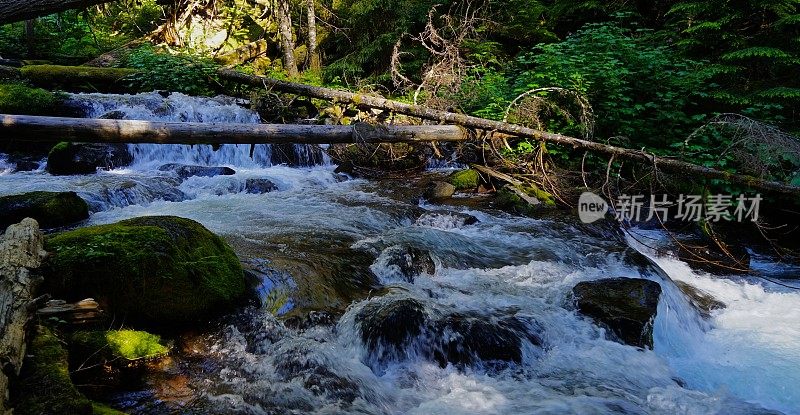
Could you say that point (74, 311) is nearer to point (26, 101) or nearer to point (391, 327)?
→ point (391, 327)

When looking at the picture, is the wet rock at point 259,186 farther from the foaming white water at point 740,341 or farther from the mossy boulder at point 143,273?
the foaming white water at point 740,341

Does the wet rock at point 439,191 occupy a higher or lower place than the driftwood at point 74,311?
higher

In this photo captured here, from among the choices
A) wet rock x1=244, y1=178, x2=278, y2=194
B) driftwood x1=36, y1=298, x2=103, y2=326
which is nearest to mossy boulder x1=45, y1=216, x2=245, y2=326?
driftwood x1=36, y1=298, x2=103, y2=326

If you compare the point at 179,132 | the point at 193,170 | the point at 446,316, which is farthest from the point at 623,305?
the point at 193,170

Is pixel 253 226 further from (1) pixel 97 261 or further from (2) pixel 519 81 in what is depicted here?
(2) pixel 519 81

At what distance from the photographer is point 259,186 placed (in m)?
9.12

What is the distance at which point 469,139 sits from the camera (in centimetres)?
920

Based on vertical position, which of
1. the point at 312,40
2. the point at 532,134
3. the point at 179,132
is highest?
the point at 312,40

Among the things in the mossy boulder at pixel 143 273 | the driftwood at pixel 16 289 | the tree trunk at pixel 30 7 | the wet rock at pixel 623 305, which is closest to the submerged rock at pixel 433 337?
the wet rock at pixel 623 305

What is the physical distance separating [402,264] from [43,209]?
444 cm

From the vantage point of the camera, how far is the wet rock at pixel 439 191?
29.6ft

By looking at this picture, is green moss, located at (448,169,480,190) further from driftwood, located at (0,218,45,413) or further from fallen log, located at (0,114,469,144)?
driftwood, located at (0,218,45,413)

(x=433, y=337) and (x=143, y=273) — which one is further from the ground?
(x=143, y=273)

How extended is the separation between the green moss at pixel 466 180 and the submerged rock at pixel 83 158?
21.7ft
